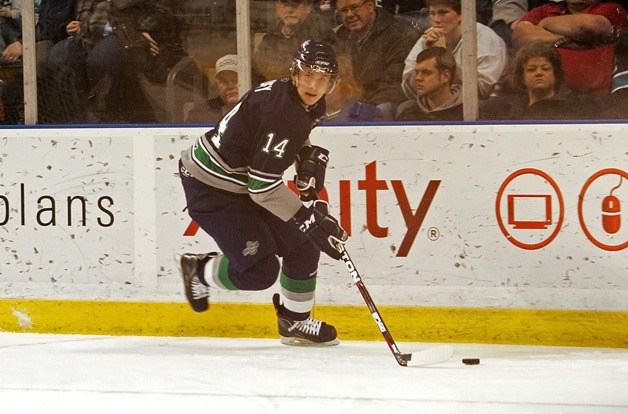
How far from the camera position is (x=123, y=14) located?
15.9ft

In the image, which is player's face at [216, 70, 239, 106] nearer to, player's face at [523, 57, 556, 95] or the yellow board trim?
the yellow board trim

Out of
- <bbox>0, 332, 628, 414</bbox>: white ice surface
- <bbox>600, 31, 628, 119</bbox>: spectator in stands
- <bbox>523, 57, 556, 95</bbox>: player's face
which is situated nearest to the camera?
<bbox>0, 332, 628, 414</bbox>: white ice surface

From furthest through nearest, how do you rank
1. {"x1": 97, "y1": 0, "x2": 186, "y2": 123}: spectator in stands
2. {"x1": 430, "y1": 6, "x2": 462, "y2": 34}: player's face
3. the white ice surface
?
{"x1": 97, "y1": 0, "x2": 186, "y2": 123}: spectator in stands
{"x1": 430, "y1": 6, "x2": 462, "y2": 34}: player's face
the white ice surface

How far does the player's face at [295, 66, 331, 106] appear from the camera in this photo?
Result: 13.3 feet

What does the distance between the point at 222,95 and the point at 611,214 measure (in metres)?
1.68

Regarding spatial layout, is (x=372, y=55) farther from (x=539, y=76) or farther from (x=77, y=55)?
(x=77, y=55)

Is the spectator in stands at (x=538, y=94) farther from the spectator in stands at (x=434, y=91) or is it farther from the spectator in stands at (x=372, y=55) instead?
the spectator in stands at (x=372, y=55)

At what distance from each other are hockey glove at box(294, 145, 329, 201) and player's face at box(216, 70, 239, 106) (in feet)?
2.04

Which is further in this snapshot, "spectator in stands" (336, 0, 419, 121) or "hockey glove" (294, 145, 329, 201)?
"spectator in stands" (336, 0, 419, 121)

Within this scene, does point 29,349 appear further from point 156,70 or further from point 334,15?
point 334,15

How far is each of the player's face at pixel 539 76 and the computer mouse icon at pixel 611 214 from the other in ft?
1.63

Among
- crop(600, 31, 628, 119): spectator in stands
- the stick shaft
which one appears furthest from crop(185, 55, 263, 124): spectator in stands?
crop(600, 31, 628, 119): spectator in stands

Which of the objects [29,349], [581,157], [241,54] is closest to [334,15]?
[241,54]

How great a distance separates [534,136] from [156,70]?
1.64 metres
